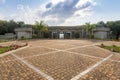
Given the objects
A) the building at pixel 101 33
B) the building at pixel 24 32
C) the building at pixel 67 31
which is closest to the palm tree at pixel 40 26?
the building at pixel 24 32

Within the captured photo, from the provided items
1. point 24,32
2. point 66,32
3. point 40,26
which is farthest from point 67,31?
point 24,32

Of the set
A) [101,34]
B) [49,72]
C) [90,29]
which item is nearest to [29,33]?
[90,29]

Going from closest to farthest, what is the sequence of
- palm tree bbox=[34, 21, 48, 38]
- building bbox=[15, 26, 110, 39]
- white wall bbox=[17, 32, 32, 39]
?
white wall bbox=[17, 32, 32, 39], palm tree bbox=[34, 21, 48, 38], building bbox=[15, 26, 110, 39]

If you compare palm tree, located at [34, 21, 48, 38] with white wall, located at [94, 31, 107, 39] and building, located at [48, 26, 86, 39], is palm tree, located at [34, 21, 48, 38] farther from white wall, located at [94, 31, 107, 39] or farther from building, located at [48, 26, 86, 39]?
white wall, located at [94, 31, 107, 39]

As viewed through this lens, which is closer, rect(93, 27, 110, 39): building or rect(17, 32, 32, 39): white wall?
rect(93, 27, 110, 39): building

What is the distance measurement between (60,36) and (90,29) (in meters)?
9.87

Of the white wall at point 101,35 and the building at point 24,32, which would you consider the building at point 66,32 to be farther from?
the white wall at point 101,35

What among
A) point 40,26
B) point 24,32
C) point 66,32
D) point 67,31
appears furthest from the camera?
point 66,32

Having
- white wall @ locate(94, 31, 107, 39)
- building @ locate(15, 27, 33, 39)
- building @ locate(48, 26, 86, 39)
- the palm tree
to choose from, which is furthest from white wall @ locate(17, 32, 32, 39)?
white wall @ locate(94, 31, 107, 39)

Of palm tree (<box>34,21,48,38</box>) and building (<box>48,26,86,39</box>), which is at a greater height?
palm tree (<box>34,21,48,38</box>)

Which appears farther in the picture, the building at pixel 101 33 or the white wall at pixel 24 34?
the white wall at pixel 24 34

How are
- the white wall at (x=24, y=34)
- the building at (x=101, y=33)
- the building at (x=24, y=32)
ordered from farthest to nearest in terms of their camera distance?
the white wall at (x=24, y=34)
the building at (x=24, y=32)
the building at (x=101, y=33)

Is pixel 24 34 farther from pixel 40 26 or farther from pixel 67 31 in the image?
pixel 67 31

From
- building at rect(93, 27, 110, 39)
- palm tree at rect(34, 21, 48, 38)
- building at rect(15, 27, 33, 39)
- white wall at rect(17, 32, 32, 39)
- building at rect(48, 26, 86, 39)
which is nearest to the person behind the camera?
building at rect(93, 27, 110, 39)
